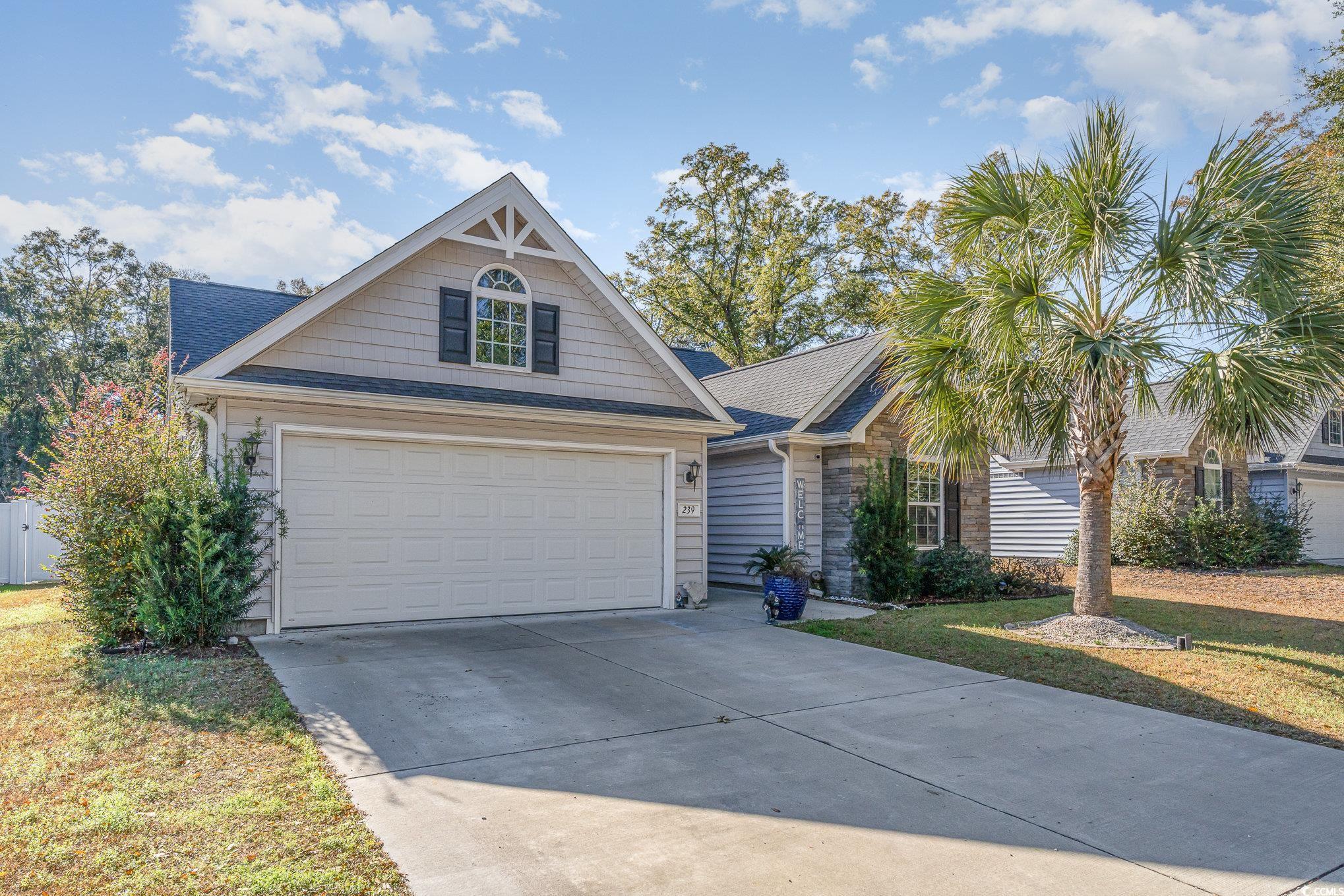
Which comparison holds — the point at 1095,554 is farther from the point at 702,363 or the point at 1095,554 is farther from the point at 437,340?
the point at 702,363

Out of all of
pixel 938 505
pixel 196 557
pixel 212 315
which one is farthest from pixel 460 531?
pixel 938 505

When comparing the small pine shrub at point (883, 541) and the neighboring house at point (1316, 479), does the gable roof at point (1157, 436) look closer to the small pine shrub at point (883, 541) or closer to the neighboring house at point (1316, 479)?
the neighboring house at point (1316, 479)

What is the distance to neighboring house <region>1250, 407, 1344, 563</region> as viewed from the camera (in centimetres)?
2139

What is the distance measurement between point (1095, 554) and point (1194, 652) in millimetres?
1452

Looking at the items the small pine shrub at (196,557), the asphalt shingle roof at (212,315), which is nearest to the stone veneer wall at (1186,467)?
the asphalt shingle roof at (212,315)

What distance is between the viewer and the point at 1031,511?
2014cm

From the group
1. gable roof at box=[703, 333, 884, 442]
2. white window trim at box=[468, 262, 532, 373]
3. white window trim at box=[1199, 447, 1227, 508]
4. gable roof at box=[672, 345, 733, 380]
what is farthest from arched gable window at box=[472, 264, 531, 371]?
white window trim at box=[1199, 447, 1227, 508]

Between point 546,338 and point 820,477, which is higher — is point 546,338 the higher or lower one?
the higher one

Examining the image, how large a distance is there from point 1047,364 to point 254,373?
8.86 meters

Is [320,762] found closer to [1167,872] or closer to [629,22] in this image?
[1167,872]

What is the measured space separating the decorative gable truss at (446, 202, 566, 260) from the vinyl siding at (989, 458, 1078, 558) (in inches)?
498

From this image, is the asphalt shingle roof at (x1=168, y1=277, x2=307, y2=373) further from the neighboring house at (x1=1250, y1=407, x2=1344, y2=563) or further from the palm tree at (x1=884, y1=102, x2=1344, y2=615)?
the neighboring house at (x1=1250, y1=407, x2=1344, y2=563)

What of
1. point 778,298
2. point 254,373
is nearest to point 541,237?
point 254,373

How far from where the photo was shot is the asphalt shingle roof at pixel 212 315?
1014 cm
